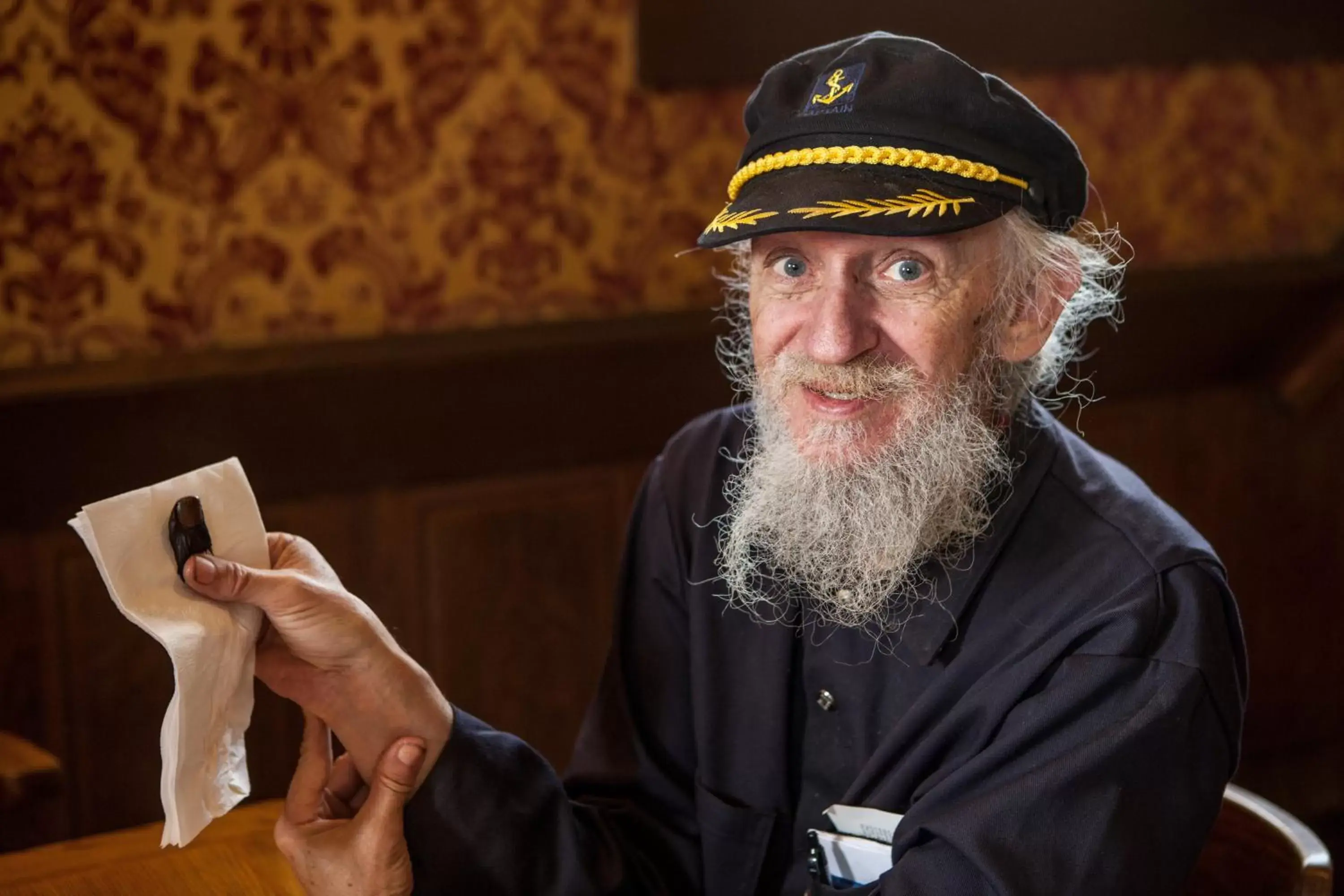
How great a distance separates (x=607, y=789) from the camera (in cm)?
186

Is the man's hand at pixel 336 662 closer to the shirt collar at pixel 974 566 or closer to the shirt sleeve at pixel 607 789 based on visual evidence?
the shirt sleeve at pixel 607 789

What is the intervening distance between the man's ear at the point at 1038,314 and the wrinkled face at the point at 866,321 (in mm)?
60

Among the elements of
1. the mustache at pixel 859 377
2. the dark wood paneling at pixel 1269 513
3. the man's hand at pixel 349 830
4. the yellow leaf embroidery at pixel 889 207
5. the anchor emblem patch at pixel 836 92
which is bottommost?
the dark wood paneling at pixel 1269 513

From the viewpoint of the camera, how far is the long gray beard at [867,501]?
1.67 m

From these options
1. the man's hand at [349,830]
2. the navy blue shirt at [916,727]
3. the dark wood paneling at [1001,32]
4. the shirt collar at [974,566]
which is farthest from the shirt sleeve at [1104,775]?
the dark wood paneling at [1001,32]

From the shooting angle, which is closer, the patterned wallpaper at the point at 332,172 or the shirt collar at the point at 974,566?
the shirt collar at the point at 974,566

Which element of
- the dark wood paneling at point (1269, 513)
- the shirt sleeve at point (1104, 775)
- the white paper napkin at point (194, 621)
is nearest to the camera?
the white paper napkin at point (194, 621)

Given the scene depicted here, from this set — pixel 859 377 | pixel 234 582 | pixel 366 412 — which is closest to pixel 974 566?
pixel 859 377

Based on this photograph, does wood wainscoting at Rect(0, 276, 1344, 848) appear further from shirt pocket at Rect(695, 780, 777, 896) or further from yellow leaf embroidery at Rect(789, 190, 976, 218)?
yellow leaf embroidery at Rect(789, 190, 976, 218)

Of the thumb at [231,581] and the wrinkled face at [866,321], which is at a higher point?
the wrinkled face at [866,321]

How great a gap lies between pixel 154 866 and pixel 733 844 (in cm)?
66

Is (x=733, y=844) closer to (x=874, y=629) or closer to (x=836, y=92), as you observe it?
(x=874, y=629)

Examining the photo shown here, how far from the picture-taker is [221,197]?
247 centimetres

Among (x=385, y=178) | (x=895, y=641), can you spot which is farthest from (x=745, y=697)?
(x=385, y=178)
